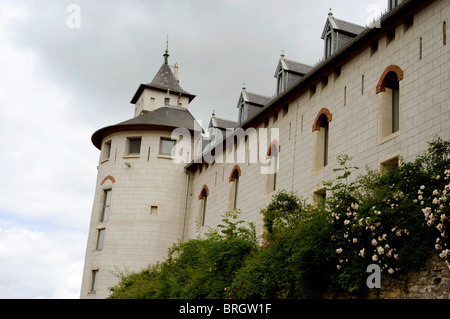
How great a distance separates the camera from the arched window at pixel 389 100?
16.1m

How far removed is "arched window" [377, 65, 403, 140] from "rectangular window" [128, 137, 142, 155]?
18352 mm

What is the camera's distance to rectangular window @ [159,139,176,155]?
3200cm

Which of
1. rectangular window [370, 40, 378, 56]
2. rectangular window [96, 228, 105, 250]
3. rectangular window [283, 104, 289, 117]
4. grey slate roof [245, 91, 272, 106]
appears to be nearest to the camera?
rectangular window [370, 40, 378, 56]

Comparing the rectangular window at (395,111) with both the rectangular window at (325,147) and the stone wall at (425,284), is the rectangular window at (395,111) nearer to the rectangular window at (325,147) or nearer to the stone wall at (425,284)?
the rectangular window at (325,147)

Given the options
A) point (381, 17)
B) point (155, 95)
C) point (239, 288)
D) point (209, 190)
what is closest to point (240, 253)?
point (239, 288)

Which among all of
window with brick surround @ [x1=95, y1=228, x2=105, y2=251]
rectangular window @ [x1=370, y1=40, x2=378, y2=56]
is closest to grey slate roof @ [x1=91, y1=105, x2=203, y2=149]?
window with brick surround @ [x1=95, y1=228, x2=105, y2=251]

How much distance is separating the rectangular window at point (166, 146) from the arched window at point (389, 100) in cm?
1733

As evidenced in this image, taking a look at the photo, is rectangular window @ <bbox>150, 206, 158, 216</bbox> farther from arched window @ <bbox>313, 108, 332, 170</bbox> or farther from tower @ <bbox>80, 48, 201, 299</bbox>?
arched window @ <bbox>313, 108, 332, 170</bbox>

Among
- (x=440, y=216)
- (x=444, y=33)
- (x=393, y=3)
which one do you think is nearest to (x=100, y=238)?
(x=393, y=3)

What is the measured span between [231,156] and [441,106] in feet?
44.7

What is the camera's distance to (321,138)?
19.6m

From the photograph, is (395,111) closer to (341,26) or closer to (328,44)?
(328,44)

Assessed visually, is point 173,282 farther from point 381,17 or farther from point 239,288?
point 381,17

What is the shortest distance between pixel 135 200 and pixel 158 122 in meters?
4.50
